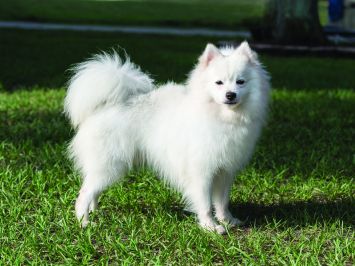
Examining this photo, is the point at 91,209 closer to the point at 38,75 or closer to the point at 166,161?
the point at 166,161

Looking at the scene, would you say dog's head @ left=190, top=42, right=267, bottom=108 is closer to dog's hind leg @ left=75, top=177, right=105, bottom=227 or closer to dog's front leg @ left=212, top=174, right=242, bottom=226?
dog's front leg @ left=212, top=174, right=242, bottom=226

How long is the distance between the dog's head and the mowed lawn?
0.91 metres

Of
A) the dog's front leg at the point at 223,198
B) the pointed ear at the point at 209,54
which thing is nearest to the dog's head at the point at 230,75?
the pointed ear at the point at 209,54

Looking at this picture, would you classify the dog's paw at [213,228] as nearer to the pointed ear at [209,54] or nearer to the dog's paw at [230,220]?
the dog's paw at [230,220]

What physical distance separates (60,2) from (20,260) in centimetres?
2939

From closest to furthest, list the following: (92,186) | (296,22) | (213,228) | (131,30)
→ (213,228), (92,186), (296,22), (131,30)

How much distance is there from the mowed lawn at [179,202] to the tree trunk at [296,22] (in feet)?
23.1

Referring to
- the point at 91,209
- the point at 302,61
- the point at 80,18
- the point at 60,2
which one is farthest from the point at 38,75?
the point at 60,2

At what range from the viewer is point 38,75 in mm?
11680

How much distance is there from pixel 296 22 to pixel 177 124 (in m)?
12.3

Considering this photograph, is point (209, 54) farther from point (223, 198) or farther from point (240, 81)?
point (223, 198)

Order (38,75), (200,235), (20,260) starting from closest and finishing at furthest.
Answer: (20,260) → (200,235) → (38,75)

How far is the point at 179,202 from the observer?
5.48 m

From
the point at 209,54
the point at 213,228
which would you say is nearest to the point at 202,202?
the point at 213,228
